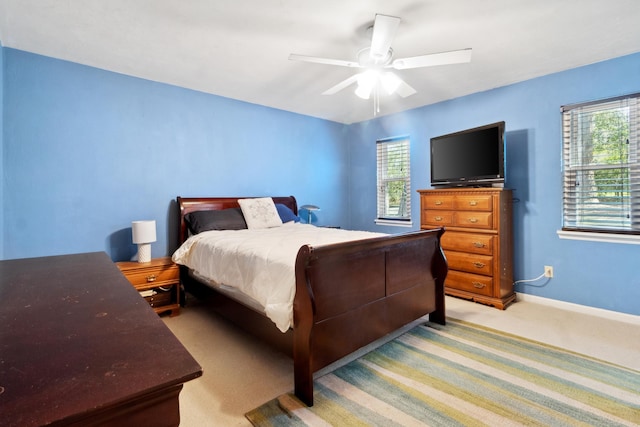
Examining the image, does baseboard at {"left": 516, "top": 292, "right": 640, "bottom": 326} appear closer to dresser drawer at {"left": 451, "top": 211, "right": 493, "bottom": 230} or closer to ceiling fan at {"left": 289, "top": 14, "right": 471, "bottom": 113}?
dresser drawer at {"left": 451, "top": 211, "right": 493, "bottom": 230}

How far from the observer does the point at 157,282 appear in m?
2.94

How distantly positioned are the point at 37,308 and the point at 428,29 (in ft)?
9.01

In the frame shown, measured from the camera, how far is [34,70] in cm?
275

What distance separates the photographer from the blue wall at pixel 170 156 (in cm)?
274

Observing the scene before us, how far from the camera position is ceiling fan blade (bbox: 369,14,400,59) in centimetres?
194

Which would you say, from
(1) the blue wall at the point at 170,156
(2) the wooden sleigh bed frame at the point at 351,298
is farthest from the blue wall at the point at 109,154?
(2) the wooden sleigh bed frame at the point at 351,298

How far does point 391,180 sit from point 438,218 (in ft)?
4.24

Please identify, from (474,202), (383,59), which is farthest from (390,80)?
(474,202)

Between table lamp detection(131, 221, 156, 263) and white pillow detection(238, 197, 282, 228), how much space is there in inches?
39.0

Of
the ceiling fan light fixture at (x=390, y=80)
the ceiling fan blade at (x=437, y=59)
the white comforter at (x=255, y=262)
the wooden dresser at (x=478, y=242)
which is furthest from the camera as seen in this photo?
the wooden dresser at (x=478, y=242)

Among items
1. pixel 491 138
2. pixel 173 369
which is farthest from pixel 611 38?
pixel 173 369

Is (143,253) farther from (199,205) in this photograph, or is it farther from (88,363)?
(88,363)

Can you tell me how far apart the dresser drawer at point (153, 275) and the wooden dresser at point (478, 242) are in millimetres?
2893

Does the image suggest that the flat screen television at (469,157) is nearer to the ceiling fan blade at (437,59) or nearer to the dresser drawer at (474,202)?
the dresser drawer at (474,202)
